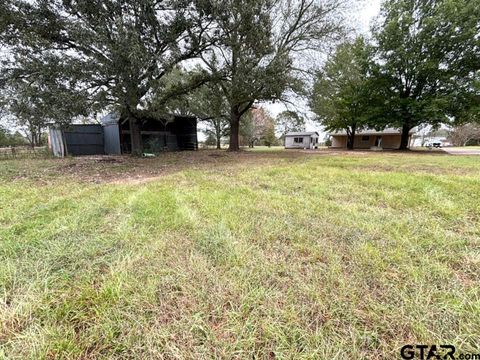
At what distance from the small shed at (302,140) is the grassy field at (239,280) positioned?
28.4m

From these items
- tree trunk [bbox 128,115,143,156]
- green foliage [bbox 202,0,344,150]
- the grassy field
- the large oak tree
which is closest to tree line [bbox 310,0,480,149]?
green foliage [bbox 202,0,344,150]

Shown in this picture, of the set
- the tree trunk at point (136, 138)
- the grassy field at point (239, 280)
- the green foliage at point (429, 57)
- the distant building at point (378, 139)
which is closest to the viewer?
the grassy field at point (239, 280)

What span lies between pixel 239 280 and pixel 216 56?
1220 centimetres

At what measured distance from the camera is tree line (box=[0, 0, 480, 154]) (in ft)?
21.2

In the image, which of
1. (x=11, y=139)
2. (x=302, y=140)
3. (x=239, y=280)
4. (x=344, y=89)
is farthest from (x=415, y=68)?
(x=11, y=139)

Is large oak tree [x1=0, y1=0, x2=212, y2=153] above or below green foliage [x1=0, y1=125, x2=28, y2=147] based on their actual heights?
above

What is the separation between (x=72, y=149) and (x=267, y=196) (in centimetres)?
1652

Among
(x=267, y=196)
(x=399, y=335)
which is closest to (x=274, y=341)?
(x=399, y=335)

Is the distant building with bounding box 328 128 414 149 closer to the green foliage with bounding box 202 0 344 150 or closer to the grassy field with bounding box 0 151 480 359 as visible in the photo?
the green foliage with bounding box 202 0 344 150

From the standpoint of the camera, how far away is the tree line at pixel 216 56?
646cm

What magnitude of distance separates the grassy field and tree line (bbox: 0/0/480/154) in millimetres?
5523

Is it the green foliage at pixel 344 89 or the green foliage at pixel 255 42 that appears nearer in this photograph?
the green foliage at pixel 255 42

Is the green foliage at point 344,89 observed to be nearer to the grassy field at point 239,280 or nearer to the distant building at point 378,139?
the distant building at point 378,139

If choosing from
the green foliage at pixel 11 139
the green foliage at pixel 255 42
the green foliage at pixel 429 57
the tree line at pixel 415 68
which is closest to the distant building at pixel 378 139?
the tree line at pixel 415 68
